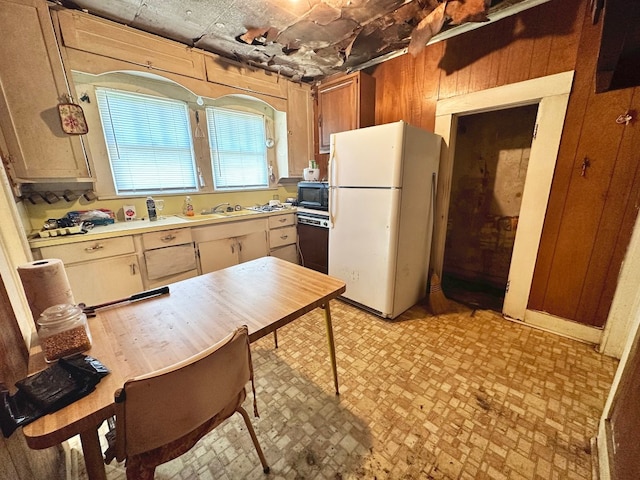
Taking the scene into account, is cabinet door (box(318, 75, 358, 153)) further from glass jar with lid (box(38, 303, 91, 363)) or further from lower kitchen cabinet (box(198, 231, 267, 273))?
glass jar with lid (box(38, 303, 91, 363))

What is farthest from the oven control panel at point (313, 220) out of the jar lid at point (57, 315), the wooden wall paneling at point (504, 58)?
the jar lid at point (57, 315)

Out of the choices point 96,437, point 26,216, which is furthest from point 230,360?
point 26,216

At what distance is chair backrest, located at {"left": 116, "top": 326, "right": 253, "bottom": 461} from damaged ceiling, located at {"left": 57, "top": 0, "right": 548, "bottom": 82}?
244 centimetres

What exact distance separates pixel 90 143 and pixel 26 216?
79 cm

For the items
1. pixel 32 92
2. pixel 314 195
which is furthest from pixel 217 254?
pixel 32 92

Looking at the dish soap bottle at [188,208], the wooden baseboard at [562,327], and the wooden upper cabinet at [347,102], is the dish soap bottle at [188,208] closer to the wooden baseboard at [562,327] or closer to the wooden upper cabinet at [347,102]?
the wooden upper cabinet at [347,102]

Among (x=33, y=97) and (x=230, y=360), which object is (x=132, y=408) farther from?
(x=33, y=97)

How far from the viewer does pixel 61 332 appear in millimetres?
750

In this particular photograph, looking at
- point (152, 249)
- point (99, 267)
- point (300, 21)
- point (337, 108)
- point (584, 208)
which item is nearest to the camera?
point (584, 208)

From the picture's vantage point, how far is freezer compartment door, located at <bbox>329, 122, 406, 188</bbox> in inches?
77.7

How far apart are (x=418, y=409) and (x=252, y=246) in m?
2.28

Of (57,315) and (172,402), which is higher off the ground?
(57,315)

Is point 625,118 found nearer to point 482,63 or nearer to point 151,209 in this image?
point 482,63

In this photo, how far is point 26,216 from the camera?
1954 mm
